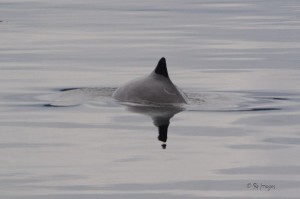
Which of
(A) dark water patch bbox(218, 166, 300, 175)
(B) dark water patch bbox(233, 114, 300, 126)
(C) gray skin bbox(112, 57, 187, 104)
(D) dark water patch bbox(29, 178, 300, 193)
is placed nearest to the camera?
(D) dark water patch bbox(29, 178, 300, 193)

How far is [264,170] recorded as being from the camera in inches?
527

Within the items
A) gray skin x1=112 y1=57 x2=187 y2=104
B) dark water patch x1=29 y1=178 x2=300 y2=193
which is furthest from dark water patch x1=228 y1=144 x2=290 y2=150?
gray skin x1=112 y1=57 x2=187 y2=104

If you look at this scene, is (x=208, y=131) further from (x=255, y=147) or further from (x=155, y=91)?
(x=155, y=91)

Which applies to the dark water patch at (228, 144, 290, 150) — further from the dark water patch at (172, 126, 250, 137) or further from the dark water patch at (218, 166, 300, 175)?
the dark water patch at (218, 166, 300, 175)

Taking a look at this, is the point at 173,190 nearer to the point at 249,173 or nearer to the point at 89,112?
the point at 249,173

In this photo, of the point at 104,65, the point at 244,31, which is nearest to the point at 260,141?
the point at 104,65

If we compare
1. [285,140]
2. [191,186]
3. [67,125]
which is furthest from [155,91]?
[191,186]

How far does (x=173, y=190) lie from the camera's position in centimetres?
1222

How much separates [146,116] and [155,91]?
3.75 feet

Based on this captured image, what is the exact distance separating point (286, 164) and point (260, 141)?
71.3 inches

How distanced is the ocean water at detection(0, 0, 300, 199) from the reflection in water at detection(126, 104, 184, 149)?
0.15 feet

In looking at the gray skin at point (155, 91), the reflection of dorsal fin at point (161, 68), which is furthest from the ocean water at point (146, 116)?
the reflection of dorsal fin at point (161, 68)

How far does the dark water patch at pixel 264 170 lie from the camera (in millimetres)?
13172

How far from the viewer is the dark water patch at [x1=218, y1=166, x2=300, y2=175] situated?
1317 centimetres
